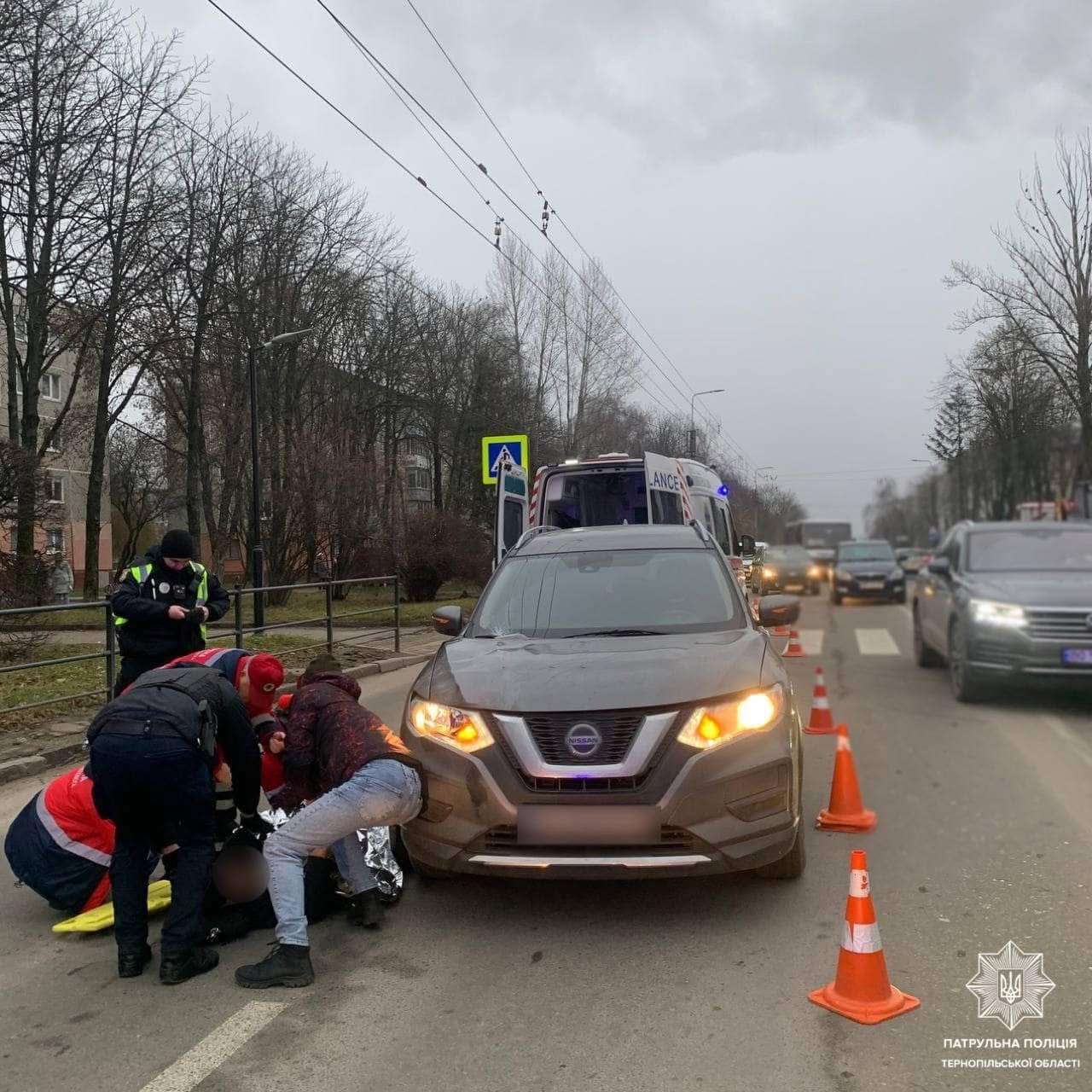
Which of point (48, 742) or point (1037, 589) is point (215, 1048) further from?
point (1037, 589)

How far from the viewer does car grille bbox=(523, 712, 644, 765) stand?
3857 mm

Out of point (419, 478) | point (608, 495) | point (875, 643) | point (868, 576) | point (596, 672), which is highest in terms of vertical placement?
point (419, 478)

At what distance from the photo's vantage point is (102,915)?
14.0 feet

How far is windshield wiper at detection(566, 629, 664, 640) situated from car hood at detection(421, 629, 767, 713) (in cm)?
8

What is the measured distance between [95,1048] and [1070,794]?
557cm

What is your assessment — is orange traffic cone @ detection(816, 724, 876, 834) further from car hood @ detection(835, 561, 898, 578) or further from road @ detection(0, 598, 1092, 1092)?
car hood @ detection(835, 561, 898, 578)

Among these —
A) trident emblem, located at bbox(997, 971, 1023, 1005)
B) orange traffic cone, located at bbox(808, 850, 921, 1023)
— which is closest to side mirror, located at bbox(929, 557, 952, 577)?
trident emblem, located at bbox(997, 971, 1023, 1005)

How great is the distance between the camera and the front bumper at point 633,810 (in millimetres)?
3799

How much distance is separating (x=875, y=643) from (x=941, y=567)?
5.97 m

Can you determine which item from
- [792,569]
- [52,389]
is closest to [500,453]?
[792,569]

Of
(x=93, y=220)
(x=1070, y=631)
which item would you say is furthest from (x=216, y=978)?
(x=93, y=220)

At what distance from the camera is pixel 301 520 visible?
87.6 feet

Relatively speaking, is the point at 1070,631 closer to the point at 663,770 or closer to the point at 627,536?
the point at 627,536

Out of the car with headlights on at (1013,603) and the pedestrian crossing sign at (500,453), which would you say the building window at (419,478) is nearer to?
the pedestrian crossing sign at (500,453)
